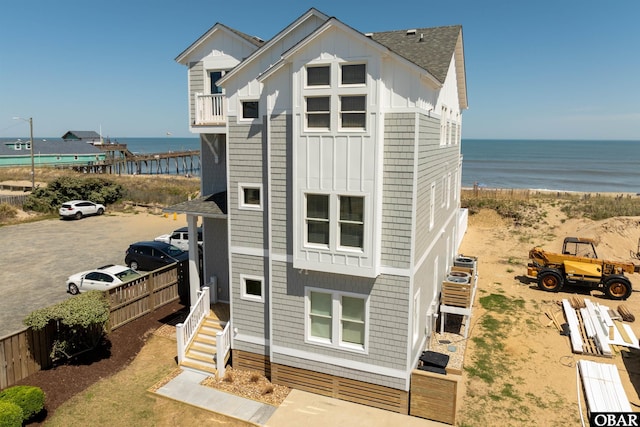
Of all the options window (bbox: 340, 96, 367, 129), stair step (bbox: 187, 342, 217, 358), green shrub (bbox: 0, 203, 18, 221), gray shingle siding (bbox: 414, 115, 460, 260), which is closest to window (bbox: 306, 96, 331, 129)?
window (bbox: 340, 96, 367, 129)

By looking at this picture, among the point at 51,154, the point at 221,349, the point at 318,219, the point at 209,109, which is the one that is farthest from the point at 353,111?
the point at 51,154

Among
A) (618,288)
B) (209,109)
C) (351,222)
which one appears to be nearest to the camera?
(351,222)

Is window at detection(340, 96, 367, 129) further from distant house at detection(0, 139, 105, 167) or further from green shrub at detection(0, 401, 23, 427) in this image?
distant house at detection(0, 139, 105, 167)

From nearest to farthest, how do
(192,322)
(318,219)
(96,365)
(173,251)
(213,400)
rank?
(318,219), (213,400), (96,365), (192,322), (173,251)

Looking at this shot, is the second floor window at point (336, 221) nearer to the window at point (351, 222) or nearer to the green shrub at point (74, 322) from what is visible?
the window at point (351, 222)

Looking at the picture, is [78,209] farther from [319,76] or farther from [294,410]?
[319,76]

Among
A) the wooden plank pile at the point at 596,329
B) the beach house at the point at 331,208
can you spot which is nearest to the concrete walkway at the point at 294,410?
the beach house at the point at 331,208

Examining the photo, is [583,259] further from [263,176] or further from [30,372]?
[30,372]

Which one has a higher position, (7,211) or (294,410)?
(7,211)
